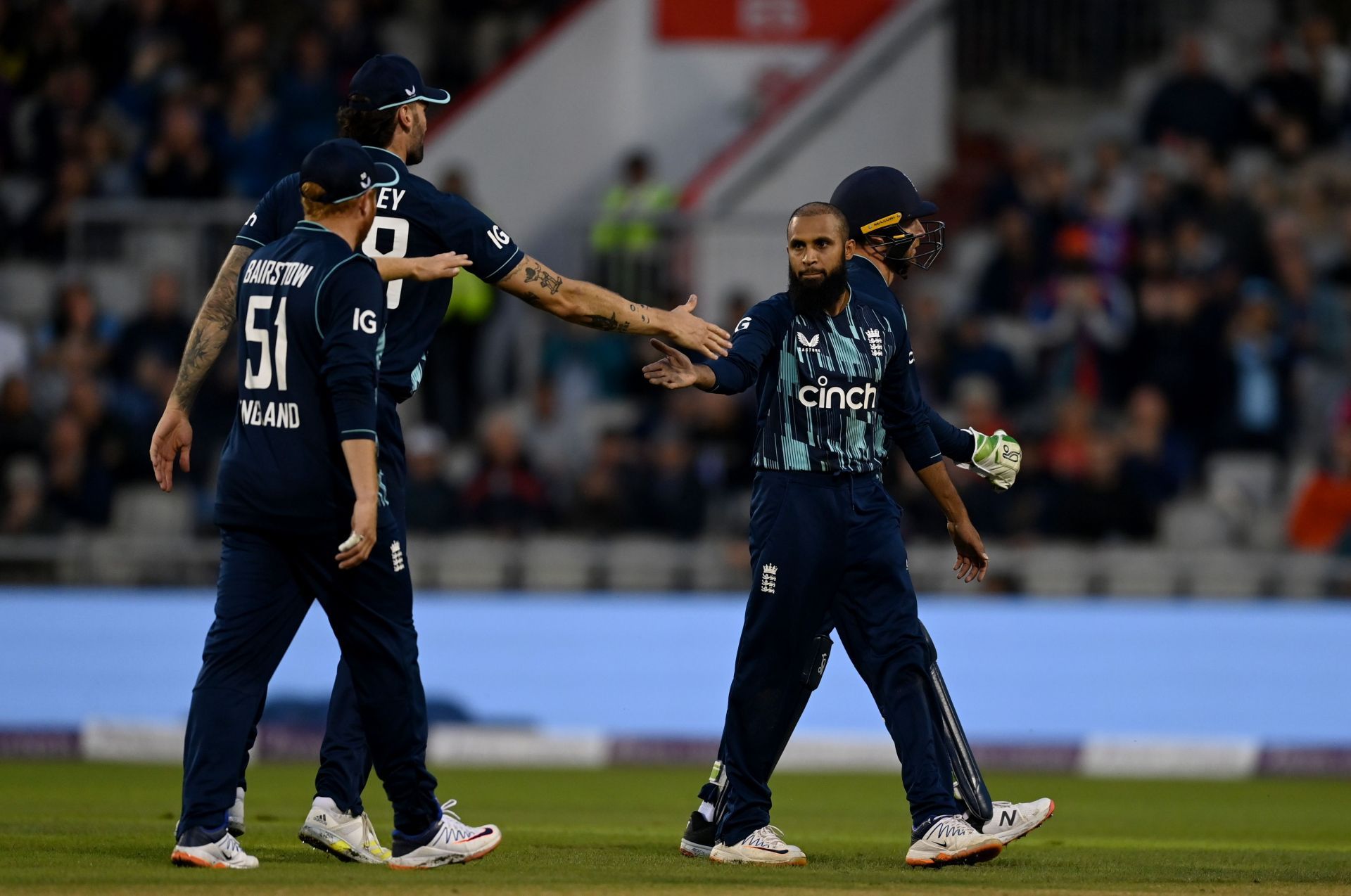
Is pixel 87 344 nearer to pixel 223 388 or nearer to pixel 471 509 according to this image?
pixel 223 388

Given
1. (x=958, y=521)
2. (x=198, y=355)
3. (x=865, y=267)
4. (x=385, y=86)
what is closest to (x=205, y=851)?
(x=198, y=355)

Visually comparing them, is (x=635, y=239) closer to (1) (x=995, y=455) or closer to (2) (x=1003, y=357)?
(2) (x=1003, y=357)

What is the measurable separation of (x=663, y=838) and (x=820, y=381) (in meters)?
2.39

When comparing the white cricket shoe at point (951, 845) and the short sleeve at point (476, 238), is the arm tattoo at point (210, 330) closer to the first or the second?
the short sleeve at point (476, 238)

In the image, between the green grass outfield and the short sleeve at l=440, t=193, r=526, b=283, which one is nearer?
the green grass outfield

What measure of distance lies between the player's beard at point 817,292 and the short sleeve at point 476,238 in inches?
40.0

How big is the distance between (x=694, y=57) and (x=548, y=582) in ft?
24.5

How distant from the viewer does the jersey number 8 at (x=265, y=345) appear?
6.77 meters

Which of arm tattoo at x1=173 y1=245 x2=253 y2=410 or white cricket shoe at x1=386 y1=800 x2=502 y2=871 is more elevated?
arm tattoo at x1=173 y1=245 x2=253 y2=410

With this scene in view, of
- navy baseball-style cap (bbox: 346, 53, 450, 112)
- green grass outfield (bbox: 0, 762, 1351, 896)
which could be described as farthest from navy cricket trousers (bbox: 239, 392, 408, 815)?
navy baseball-style cap (bbox: 346, 53, 450, 112)

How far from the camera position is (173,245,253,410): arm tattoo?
7535mm

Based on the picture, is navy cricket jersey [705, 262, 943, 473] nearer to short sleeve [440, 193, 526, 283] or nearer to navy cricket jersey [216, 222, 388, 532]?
short sleeve [440, 193, 526, 283]

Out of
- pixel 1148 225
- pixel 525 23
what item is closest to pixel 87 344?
pixel 525 23

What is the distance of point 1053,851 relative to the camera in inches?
323
